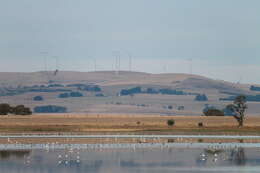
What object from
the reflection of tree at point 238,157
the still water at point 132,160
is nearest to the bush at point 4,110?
the still water at point 132,160

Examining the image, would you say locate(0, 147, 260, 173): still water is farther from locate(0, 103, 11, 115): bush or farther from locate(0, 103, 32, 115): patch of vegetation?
locate(0, 103, 32, 115): patch of vegetation

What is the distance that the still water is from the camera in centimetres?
5519

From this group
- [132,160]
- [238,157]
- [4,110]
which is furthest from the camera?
[4,110]

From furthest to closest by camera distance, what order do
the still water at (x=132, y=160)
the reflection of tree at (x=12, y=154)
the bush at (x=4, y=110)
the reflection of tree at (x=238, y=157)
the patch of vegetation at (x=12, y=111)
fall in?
the patch of vegetation at (x=12, y=111)
the bush at (x=4, y=110)
the reflection of tree at (x=12, y=154)
the reflection of tree at (x=238, y=157)
the still water at (x=132, y=160)

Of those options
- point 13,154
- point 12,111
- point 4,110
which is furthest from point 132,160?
point 12,111

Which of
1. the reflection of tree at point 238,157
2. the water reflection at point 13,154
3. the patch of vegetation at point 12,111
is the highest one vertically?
the patch of vegetation at point 12,111

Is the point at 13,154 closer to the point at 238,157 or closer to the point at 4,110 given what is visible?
the point at 238,157

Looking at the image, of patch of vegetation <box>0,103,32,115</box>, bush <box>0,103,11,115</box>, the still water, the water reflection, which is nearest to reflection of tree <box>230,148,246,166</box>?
the still water

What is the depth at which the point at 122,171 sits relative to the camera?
177ft

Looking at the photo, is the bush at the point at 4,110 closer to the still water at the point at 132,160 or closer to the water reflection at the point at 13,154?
the still water at the point at 132,160

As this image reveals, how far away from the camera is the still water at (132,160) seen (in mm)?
55188

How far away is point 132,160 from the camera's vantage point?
2418 inches

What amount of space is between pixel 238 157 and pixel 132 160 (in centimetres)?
889


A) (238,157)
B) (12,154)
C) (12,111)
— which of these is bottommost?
(12,154)
